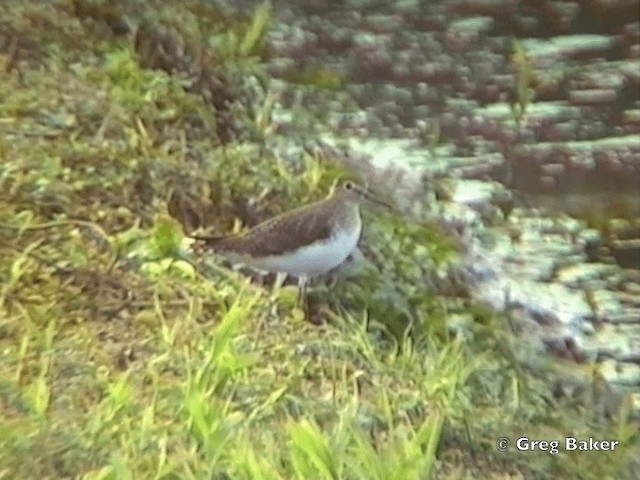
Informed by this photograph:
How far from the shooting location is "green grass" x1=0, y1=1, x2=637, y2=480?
42.6 inches

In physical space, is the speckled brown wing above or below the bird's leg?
above

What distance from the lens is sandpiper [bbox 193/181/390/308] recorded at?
1.19m

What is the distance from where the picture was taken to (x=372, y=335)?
1191 mm

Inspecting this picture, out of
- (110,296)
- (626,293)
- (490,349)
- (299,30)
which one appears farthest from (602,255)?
(110,296)

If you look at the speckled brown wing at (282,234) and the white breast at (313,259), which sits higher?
the speckled brown wing at (282,234)

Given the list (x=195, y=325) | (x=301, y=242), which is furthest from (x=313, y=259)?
(x=195, y=325)

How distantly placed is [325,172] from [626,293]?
0.36 meters

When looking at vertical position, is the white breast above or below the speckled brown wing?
below

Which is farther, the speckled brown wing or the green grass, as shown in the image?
the speckled brown wing

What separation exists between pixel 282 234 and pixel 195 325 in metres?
0.14

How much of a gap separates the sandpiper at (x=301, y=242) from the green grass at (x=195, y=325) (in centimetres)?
2

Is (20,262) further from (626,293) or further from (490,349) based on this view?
(626,293)

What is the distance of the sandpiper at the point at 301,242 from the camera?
1188mm

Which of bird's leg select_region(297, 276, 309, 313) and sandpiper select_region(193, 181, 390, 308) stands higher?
sandpiper select_region(193, 181, 390, 308)
